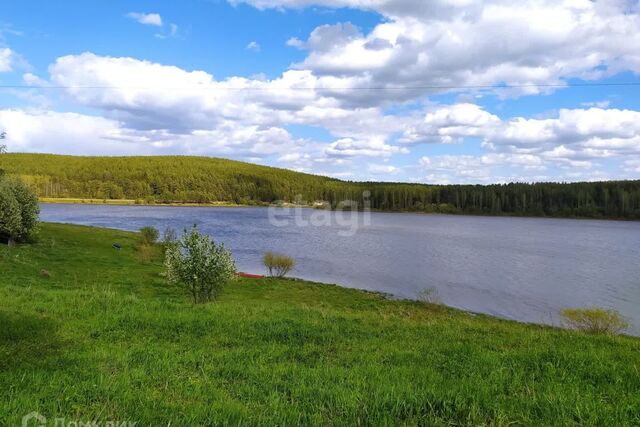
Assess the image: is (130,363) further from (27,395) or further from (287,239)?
(287,239)

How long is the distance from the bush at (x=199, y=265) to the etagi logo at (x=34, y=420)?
A: 15337 mm

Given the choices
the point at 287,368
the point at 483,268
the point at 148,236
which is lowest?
the point at 483,268

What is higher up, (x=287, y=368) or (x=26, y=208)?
(x=26, y=208)

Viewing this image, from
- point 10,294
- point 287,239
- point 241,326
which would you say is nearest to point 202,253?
point 10,294

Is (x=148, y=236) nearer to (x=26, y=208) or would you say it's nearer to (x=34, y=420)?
(x=26, y=208)

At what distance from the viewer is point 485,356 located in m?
8.54

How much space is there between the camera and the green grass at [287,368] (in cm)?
564

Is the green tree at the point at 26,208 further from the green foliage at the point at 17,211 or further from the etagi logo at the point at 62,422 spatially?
the etagi logo at the point at 62,422

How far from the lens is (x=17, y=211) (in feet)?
121

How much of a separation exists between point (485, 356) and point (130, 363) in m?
6.36

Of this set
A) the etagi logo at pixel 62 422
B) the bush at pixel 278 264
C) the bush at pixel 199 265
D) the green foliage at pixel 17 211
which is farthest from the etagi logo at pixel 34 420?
the bush at pixel 278 264

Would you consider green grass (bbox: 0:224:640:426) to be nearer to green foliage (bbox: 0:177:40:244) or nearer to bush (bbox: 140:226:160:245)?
green foliage (bbox: 0:177:40:244)

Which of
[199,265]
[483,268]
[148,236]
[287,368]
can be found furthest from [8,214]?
[483,268]

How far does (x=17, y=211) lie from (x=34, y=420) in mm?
38477
